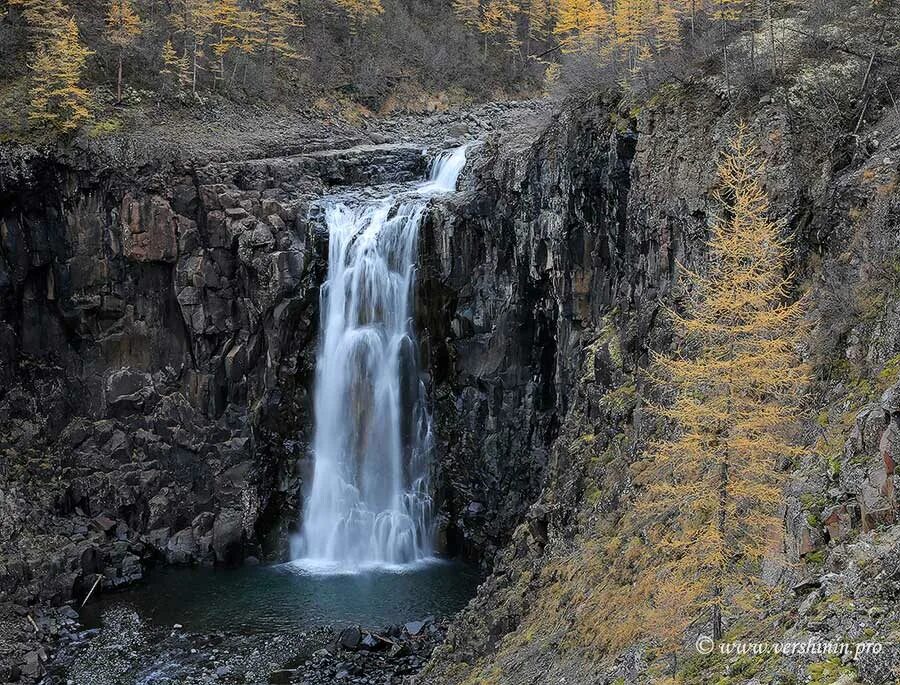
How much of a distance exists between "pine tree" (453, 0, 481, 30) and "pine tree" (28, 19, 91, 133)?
34.2m

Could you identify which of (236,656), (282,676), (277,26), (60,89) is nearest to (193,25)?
(277,26)

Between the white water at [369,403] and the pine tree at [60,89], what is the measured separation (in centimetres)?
1439

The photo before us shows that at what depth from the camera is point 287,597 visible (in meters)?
34.8

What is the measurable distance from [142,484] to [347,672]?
56.6ft

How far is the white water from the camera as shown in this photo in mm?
39250

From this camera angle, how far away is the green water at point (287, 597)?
107ft

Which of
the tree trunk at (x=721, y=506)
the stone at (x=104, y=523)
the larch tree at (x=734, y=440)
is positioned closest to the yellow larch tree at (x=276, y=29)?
the stone at (x=104, y=523)

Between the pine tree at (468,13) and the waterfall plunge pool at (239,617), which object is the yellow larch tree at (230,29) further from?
the waterfall plunge pool at (239,617)

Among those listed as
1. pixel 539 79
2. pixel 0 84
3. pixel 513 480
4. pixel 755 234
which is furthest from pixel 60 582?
pixel 539 79

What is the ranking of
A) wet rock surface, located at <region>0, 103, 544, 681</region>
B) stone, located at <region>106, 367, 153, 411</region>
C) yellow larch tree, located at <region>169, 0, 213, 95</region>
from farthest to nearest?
yellow larch tree, located at <region>169, 0, 213, 95</region> → stone, located at <region>106, 367, 153, 411</region> → wet rock surface, located at <region>0, 103, 544, 681</region>

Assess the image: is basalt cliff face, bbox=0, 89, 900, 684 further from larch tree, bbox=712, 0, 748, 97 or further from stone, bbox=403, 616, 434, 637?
stone, bbox=403, 616, 434, 637

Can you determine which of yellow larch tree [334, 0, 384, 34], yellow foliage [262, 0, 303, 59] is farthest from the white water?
yellow larch tree [334, 0, 384, 34]

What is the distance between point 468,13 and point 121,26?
30.7 meters

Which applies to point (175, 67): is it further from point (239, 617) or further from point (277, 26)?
point (239, 617)
